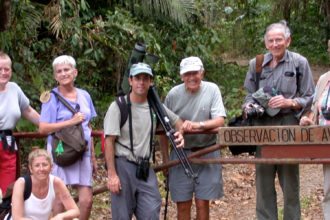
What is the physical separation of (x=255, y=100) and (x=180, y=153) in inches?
26.8

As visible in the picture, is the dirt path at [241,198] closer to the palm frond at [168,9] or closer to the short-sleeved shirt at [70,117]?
the short-sleeved shirt at [70,117]

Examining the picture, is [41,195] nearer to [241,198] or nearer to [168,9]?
[241,198]

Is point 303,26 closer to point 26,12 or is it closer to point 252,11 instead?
point 252,11

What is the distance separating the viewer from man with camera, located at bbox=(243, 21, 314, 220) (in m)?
4.87

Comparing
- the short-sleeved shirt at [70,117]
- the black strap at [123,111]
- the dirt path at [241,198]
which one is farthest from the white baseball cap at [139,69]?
the dirt path at [241,198]

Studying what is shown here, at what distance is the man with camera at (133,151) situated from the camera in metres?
4.78

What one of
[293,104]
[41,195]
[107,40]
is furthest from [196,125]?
[107,40]

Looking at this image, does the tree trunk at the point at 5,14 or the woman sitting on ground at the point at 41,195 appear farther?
the tree trunk at the point at 5,14

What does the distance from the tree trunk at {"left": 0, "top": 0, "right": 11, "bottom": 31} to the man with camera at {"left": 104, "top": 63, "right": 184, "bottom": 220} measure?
2907 mm

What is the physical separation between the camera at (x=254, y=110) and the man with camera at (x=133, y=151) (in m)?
0.54

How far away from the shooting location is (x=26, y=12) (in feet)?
28.2

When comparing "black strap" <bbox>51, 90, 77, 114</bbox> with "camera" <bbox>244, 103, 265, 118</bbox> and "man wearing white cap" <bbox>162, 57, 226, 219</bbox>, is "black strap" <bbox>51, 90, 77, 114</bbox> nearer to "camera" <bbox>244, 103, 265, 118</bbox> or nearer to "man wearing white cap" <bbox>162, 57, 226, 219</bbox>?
"man wearing white cap" <bbox>162, 57, 226, 219</bbox>

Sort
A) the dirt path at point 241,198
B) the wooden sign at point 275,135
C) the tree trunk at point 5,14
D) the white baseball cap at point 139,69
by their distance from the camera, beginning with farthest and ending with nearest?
the dirt path at point 241,198, the tree trunk at point 5,14, the white baseball cap at point 139,69, the wooden sign at point 275,135

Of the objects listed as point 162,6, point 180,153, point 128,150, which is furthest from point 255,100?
point 162,6
